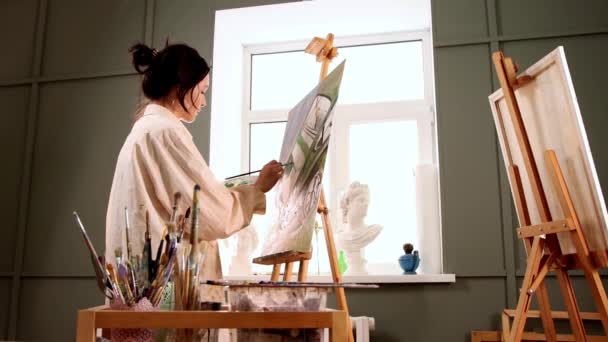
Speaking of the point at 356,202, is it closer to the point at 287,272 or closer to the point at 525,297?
the point at 287,272

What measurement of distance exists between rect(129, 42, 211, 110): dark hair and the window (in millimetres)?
1307

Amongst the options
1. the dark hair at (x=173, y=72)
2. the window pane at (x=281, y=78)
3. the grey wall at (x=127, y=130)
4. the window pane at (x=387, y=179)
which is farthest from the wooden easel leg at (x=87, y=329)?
the window pane at (x=281, y=78)

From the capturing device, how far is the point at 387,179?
10.2 feet

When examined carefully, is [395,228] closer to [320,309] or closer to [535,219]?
[535,219]

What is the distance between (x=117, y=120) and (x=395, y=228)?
1551mm

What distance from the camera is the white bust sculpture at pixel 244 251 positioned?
286 centimetres

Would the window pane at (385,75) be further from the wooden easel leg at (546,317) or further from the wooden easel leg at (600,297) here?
the wooden easel leg at (600,297)

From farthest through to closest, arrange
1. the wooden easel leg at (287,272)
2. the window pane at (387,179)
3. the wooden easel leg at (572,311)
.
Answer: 1. the window pane at (387,179)
2. the wooden easel leg at (287,272)
3. the wooden easel leg at (572,311)

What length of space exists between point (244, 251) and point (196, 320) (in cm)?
187

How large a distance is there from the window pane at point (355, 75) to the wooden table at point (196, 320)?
7.68 ft

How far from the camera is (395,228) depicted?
9.94ft

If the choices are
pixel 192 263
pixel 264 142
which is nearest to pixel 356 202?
pixel 264 142

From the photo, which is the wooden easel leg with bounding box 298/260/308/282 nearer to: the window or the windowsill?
the windowsill

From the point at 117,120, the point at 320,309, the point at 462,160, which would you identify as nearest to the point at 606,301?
the point at 320,309
